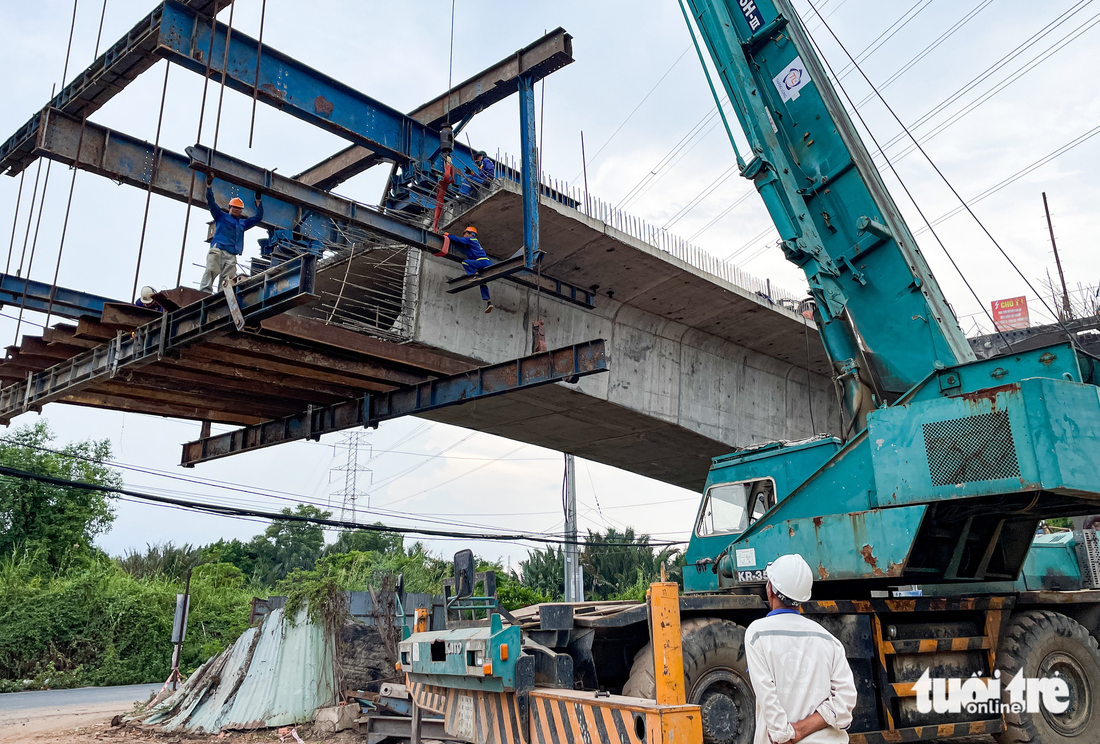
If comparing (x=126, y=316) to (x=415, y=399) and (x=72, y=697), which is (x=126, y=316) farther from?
(x=72, y=697)

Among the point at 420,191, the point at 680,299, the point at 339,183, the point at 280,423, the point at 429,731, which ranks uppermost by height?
the point at 339,183

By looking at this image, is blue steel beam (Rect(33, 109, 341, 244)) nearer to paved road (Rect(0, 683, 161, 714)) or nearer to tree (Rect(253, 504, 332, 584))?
paved road (Rect(0, 683, 161, 714))

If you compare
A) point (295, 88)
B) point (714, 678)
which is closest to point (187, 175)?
point (295, 88)

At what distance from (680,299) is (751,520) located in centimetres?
732

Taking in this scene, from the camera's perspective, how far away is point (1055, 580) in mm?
9570

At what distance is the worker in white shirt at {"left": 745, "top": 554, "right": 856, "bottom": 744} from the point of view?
3195 mm

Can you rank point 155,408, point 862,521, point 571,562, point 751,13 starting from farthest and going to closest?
point 571,562, point 155,408, point 751,13, point 862,521

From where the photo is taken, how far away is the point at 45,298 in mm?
12531

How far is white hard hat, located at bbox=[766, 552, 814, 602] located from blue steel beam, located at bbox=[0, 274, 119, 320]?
11905mm

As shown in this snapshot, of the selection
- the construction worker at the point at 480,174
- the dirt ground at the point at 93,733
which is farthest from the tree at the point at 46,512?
the construction worker at the point at 480,174

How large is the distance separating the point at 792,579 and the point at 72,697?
20.1 metres

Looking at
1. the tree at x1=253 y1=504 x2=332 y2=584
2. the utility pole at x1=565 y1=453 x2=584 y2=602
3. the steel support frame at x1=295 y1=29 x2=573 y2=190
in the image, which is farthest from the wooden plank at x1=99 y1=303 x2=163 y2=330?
the tree at x1=253 y1=504 x2=332 y2=584

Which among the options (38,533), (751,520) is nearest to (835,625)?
(751,520)

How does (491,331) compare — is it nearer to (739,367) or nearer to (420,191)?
(420,191)
